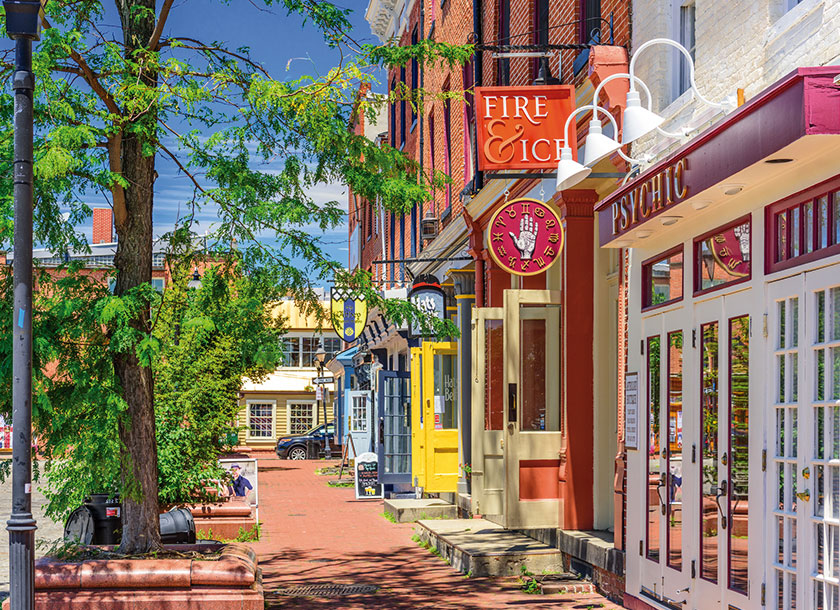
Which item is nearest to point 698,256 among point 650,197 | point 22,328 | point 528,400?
point 650,197

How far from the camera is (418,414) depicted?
1856 centimetres

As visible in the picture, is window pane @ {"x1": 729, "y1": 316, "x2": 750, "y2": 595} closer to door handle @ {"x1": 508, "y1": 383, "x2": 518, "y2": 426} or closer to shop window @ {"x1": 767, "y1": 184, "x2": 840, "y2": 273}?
shop window @ {"x1": 767, "y1": 184, "x2": 840, "y2": 273}

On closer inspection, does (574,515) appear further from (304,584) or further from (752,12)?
(752,12)

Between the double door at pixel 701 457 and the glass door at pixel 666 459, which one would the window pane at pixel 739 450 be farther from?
the glass door at pixel 666 459

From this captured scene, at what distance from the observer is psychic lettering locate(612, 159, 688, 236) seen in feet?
25.4

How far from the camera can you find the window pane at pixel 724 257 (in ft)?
25.3

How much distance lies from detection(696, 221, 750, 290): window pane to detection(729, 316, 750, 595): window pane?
1.14 feet

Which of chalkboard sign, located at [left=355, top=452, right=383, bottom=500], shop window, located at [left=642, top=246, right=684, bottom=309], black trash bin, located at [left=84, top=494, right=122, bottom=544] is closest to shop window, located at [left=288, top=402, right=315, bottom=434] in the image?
chalkboard sign, located at [left=355, top=452, right=383, bottom=500]

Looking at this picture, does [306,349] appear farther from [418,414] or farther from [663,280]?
[663,280]

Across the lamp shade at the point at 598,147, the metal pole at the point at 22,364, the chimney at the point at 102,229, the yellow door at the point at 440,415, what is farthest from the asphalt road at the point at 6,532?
the chimney at the point at 102,229

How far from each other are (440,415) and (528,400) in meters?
6.10

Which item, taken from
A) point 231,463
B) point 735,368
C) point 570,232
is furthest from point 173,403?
point 735,368

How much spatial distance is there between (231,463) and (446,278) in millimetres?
4959

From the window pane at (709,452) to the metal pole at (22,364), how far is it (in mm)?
4569
